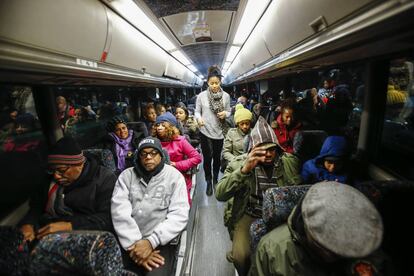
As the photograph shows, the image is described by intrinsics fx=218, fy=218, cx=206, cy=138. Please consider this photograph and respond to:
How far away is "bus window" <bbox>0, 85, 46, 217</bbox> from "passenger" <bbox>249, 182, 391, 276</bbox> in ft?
8.41

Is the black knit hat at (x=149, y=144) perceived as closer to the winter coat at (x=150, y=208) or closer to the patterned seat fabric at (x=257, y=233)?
the winter coat at (x=150, y=208)

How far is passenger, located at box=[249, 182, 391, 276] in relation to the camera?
104 cm

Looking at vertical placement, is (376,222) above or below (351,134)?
above

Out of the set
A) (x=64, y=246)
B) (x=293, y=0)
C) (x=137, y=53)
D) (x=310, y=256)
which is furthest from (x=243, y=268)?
(x=137, y=53)

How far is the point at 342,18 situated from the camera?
1.40 meters

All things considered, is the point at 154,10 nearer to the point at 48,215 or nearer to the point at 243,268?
the point at 48,215

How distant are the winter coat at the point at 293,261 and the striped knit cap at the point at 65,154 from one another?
1754 mm

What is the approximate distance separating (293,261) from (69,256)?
3.99 ft

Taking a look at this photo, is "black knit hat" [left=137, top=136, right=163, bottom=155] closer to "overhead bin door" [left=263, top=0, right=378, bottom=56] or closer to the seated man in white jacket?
the seated man in white jacket

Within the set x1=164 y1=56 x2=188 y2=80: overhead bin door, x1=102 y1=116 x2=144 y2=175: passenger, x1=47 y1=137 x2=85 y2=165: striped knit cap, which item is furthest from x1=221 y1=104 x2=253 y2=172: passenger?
x1=164 y1=56 x2=188 y2=80: overhead bin door

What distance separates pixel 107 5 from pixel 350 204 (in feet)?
8.31

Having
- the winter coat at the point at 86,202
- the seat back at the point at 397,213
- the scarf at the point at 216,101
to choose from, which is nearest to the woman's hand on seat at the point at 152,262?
the winter coat at the point at 86,202

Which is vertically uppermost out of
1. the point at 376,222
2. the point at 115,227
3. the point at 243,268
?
the point at 376,222

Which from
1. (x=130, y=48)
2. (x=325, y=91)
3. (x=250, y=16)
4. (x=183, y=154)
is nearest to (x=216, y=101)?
(x=183, y=154)
